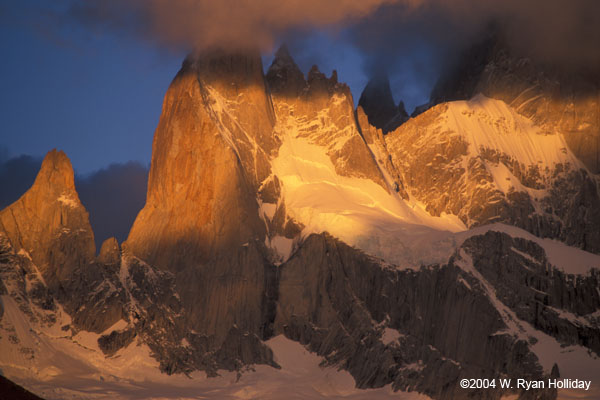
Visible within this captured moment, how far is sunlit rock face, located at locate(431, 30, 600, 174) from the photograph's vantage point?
167 meters

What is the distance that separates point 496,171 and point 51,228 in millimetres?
70699

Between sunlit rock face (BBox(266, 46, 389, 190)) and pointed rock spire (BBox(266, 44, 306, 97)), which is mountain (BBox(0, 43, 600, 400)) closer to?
sunlit rock face (BBox(266, 46, 389, 190))

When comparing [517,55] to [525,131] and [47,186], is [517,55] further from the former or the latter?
[47,186]

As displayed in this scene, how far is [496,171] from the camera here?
164 metres

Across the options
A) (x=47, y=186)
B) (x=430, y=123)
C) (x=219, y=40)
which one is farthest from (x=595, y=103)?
(x=47, y=186)

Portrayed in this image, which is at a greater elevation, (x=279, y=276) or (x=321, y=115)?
(x=321, y=115)

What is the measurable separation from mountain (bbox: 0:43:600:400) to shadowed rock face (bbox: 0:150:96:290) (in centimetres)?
29

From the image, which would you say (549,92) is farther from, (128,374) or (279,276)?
(128,374)

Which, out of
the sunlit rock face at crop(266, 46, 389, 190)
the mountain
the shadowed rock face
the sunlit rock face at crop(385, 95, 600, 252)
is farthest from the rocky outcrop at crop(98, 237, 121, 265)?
the sunlit rock face at crop(385, 95, 600, 252)

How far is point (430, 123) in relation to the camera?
571ft

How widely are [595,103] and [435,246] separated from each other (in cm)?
4602

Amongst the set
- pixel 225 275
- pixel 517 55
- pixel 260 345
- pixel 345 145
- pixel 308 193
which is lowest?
pixel 260 345

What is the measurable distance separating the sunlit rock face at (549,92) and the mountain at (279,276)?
478 cm

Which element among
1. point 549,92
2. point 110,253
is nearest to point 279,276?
point 110,253
